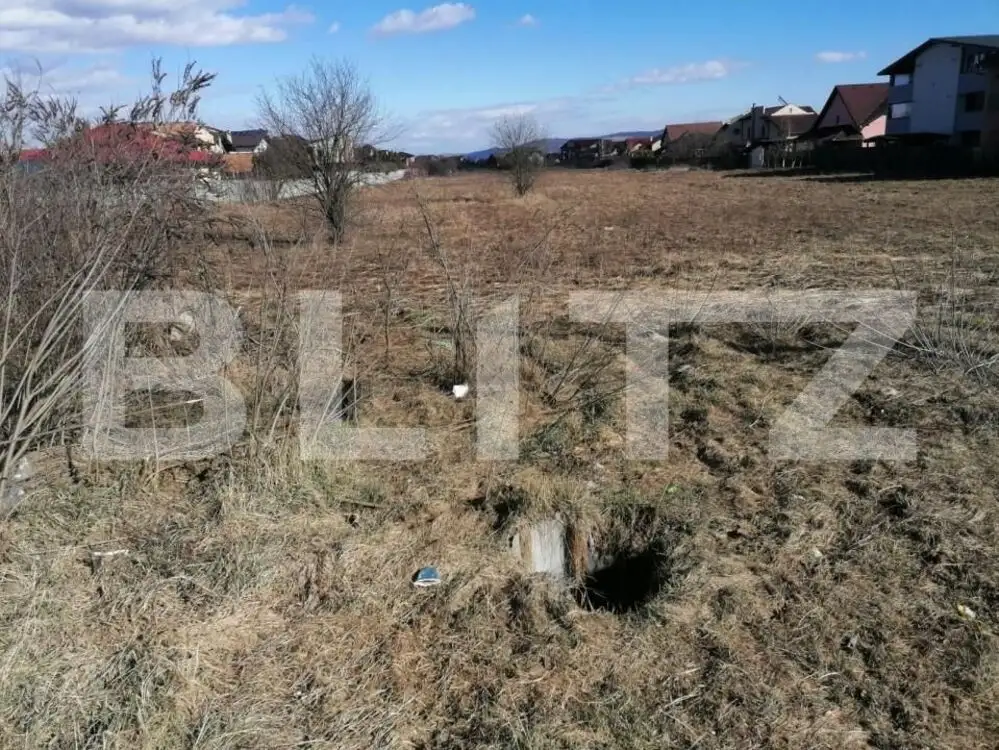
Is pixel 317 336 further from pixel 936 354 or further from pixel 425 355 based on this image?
pixel 936 354

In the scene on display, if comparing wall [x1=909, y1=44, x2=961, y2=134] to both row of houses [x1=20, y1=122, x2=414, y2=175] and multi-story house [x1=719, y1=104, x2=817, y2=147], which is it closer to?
multi-story house [x1=719, y1=104, x2=817, y2=147]

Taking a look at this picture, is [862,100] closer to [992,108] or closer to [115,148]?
[992,108]

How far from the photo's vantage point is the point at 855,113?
146ft

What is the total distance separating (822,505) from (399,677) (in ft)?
6.28

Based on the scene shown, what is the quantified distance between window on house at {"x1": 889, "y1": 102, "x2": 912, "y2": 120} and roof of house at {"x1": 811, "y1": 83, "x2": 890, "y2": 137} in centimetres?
652

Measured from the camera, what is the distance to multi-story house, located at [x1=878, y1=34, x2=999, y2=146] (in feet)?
103

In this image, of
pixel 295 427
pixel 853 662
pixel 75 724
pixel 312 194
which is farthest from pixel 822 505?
pixel 312 194

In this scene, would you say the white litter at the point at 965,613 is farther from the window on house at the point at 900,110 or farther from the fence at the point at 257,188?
the window on house at the point at 900,110

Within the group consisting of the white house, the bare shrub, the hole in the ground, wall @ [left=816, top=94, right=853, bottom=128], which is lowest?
the hole in the ground

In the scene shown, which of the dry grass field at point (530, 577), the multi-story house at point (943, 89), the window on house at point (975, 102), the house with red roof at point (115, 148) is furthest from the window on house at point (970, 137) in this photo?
the house with red roof at point (115, 148)

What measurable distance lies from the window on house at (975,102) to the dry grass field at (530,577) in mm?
33784

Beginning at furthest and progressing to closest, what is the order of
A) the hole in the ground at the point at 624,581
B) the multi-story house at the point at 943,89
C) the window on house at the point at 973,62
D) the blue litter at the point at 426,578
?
the multi-story house at the point at 943,89, the window on house at the point at 973,62, the hole in the ground at the point at 624,581, the blue litter at the point at 426,578

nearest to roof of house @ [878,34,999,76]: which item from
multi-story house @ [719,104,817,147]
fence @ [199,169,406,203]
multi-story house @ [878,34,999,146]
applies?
multi-story house @ [878,34,999,146]

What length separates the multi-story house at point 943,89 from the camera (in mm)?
31312
